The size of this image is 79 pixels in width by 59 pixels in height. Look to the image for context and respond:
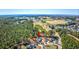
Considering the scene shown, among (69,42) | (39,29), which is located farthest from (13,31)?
(69,42)

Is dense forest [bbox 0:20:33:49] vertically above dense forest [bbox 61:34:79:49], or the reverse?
dense forest [bbox 0:20:33:49]

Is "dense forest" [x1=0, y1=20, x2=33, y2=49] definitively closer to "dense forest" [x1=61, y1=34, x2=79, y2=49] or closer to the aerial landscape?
the aerial landscape

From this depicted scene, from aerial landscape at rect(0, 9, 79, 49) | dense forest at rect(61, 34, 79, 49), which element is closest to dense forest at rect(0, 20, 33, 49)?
aerial landscape at rect(0, 9, 79, 49)

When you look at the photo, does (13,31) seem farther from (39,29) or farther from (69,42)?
(69,42)

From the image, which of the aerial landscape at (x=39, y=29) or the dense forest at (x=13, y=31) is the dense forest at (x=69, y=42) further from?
→ the dense forest at (x=13, y=31)

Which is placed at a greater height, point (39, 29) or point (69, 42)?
point (39, 29)

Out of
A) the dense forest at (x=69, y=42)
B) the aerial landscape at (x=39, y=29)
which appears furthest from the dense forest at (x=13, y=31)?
the dense forest at (x=69, y=42)
